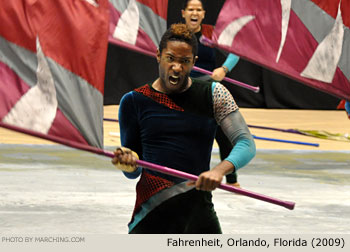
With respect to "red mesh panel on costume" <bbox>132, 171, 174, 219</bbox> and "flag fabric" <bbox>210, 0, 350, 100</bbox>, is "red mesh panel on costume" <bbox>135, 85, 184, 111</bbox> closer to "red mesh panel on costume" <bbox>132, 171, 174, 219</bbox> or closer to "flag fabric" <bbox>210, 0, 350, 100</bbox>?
"red mesh panel on costume" <bbox>132, 171, 174, 219</bbox>

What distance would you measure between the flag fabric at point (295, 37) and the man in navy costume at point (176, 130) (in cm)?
252

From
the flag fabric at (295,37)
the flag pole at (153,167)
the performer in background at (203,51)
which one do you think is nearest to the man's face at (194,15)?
the performer in background at (203,51)

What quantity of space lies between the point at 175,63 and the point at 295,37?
2812mm

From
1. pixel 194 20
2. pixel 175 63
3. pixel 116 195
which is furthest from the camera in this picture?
pixel 194 20

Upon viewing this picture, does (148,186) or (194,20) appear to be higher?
(148,186)

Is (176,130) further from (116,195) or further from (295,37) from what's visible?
(116,195)

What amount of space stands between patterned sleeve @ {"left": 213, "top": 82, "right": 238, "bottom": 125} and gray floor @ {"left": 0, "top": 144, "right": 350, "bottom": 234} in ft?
6.19

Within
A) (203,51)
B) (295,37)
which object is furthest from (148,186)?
(203,51)

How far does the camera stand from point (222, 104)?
3.57 m

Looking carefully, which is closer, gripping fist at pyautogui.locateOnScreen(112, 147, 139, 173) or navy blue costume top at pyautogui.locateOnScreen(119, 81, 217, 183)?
gripping fist at pyautogui.locateOnScreen(112, 147, 139, 173)

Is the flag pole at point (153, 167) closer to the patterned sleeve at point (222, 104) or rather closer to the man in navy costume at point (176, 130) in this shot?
the man in navy costume at point (176, 130)

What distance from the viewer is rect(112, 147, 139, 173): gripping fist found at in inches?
132

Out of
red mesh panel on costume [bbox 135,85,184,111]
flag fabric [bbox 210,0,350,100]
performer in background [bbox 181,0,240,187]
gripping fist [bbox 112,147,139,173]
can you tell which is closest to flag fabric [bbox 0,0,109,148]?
gripping fist [bbox 112,147,139,173]

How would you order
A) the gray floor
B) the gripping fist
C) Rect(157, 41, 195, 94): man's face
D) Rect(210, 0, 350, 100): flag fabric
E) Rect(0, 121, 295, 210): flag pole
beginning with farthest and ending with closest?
Rect(210, 0, 350, 100): flag fabric, the gray floor, Rect(157, 41, 195, 94): man's face, the gripping fist, Rect(0, 121, 295, 210): flag pole
